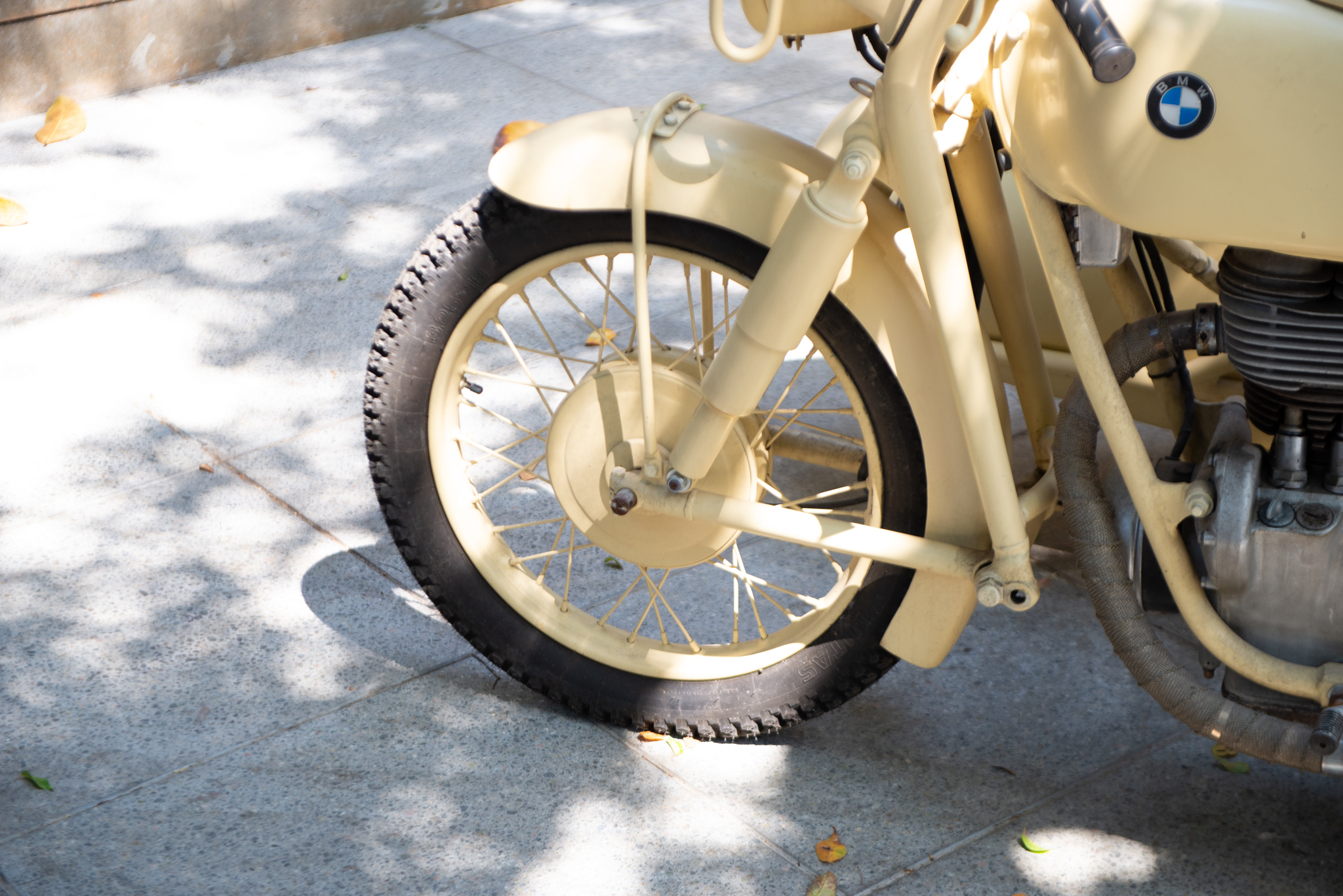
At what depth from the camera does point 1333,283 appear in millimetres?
1883

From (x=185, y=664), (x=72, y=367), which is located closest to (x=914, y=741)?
(x=185, y=664)

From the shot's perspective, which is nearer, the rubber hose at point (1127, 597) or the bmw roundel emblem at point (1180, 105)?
the bmw roundel emblem at point (1180, 105)

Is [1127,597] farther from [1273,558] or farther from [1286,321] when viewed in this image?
[1286,321]

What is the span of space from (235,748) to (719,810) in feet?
2.93

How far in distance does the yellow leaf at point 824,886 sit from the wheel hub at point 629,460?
23.2 inches

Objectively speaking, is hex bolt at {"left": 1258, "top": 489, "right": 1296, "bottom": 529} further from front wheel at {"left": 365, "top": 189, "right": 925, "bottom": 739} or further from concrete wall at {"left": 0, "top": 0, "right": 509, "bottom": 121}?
concrete wall at {"left": 0, "top": 0, "right": 509, "bottom": 121}

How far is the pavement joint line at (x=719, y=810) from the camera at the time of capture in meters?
2.29

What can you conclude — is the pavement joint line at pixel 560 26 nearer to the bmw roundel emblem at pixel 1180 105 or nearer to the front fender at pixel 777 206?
the front fender at pixel 777 206

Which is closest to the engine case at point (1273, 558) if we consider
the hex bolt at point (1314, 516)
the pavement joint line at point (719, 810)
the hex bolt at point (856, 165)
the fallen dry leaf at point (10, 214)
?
the hex bolt at point (1314, 516)

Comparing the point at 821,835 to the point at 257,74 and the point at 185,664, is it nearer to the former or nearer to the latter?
the point at 185,664

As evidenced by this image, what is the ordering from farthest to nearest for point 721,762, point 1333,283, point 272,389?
point 272,389 → point 721,762 → point 1333,283

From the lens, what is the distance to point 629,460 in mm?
2428

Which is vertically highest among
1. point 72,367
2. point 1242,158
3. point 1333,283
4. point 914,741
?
point 1242,158

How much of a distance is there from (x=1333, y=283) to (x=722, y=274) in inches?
36.6
